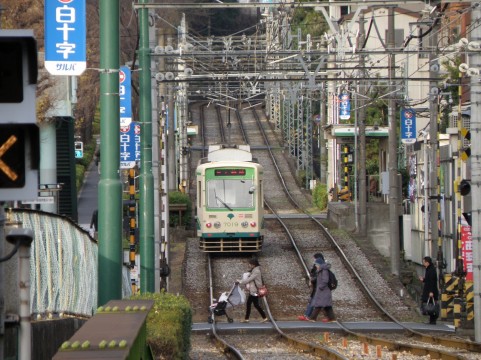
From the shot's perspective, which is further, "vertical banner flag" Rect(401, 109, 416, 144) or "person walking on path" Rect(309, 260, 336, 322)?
"vertical banner flag" Rect(401, 109, 416, 144)

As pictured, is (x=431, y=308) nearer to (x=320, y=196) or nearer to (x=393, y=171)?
(x=393, y=171)

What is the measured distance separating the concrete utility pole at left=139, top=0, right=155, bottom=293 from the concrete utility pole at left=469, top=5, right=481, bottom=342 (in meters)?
5.91

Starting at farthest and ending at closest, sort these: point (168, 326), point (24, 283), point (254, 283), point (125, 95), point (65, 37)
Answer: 1. point (254, 283)
2. point (125, 95)
3. point (65, 37)
4. point (168, 326)
5. point (24, 283)

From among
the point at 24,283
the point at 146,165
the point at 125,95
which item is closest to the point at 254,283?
the point at 125,95

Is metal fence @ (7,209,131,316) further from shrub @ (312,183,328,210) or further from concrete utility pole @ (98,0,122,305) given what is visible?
shrub @ (312,183,328,210)

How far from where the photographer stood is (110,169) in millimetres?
10414

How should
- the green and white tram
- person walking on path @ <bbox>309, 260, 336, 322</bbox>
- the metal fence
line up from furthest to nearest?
the green and white tram < person walking on path @ <bbox>309, 260, 336, 322</bbox> < the metal fence

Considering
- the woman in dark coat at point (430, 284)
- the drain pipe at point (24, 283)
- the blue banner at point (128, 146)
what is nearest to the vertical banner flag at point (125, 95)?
the blue banner at point (128, 146)

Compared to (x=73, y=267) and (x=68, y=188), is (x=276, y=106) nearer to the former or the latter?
(x=68, y=188)

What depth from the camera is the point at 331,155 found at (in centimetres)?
5491

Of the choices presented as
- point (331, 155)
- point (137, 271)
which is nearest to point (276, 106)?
point (331, 155)

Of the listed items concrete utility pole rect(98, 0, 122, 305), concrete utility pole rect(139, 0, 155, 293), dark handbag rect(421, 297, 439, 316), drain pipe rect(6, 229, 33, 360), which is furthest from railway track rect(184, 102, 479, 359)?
drain pipe rect(6, 229, 33, 360)

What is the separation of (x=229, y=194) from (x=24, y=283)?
29542 mm

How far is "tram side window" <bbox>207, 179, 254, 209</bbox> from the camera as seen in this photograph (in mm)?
34531
